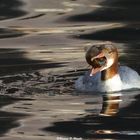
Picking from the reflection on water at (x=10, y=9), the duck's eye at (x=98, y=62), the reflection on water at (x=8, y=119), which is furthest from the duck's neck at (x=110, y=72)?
the reflection on water at (x=10, y=9)

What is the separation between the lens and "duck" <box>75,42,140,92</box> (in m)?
13.6

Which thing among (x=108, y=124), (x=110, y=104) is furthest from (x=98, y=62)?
(x=108, y=124)

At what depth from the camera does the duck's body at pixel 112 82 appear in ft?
45.0

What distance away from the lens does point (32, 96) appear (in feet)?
43.2

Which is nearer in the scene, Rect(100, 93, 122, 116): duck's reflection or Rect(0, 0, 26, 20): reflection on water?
Rect(100, 93, 122, 116): duck's reflection

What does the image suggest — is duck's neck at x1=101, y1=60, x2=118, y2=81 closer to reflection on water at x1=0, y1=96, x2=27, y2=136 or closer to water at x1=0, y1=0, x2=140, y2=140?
water at x1=0, y1=0, x2=140, y2=140

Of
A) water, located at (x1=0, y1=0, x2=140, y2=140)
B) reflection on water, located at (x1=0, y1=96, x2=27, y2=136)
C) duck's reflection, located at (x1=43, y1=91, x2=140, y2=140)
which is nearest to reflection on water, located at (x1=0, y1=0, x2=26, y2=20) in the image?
water, located at (x1=0, y1=0, x2=140, y2=140)

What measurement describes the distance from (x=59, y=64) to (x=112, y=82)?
1.71 meters

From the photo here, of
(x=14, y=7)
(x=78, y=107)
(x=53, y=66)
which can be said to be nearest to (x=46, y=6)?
(x=14, y=7)

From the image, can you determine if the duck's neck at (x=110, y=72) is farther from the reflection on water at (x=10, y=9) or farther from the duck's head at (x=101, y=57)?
the reflection on water at (x=10, y=9)

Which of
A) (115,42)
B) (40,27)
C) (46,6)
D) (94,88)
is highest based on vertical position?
(46,6)

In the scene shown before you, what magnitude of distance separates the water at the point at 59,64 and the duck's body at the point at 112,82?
8.1 inches

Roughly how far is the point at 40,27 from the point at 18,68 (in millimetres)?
4344

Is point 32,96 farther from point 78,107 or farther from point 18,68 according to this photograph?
point 18,68
